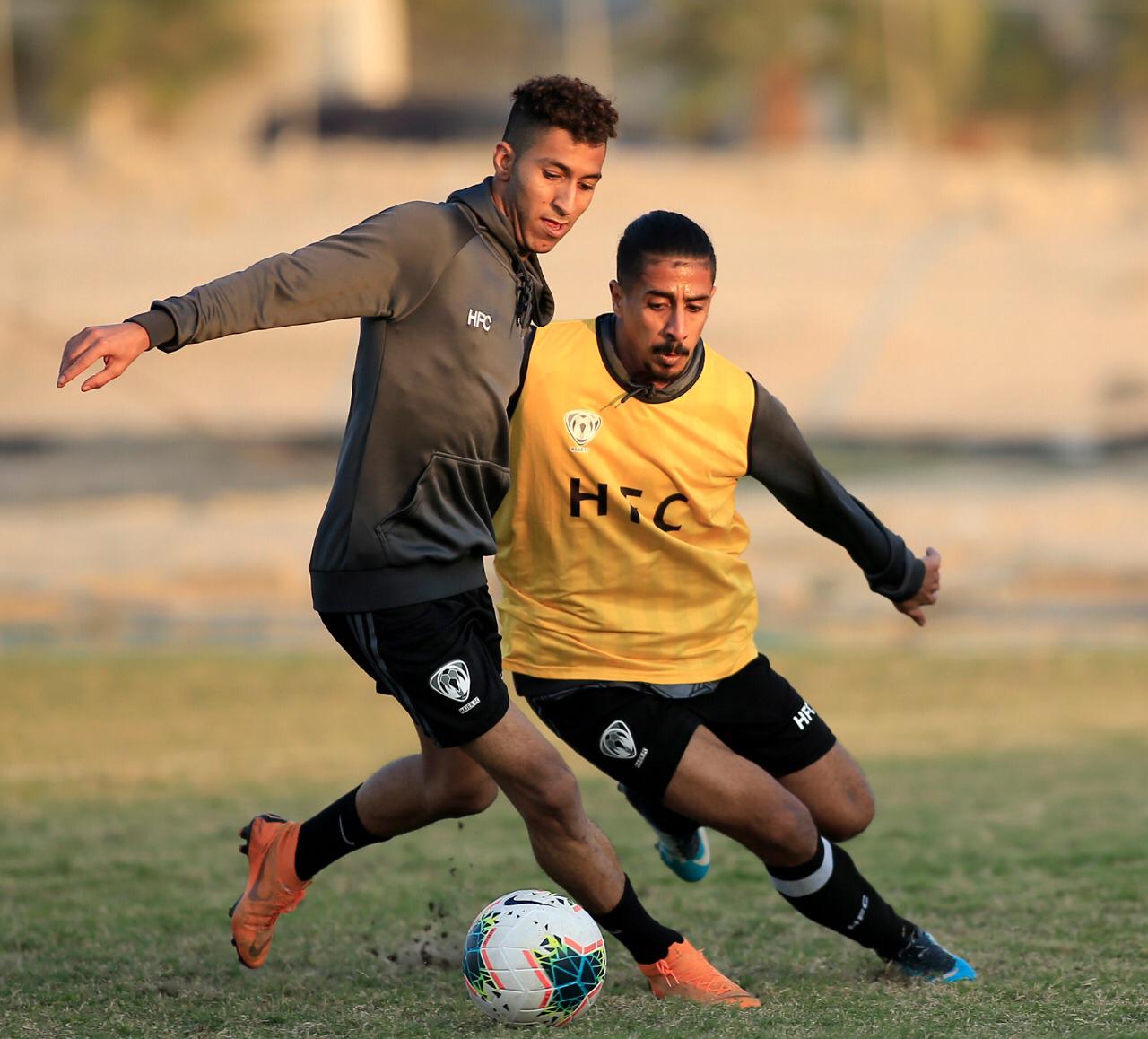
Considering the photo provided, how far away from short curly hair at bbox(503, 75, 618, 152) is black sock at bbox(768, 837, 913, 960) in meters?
1.99

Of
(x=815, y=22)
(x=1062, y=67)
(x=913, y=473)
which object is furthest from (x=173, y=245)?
(x=1062, y=67)

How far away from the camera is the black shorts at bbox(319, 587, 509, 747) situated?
15.1 feet

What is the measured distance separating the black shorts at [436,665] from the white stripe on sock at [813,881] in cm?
98

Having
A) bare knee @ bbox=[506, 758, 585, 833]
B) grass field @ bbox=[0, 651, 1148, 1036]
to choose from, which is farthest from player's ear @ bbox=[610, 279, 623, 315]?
grass field @ bbox=[0, 651, 1148, 1036]

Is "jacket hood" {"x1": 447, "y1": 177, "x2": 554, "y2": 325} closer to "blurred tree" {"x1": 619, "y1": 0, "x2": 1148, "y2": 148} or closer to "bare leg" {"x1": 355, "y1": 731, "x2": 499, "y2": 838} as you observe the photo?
"bare leg" {"x1": 355, "y1": 731, "x2": 499, "y2": 838}

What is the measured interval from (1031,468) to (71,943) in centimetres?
1701

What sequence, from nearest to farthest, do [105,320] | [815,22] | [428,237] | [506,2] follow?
1. [428,237]
2. [105,320]
3. [815,22]
4. [506,2]

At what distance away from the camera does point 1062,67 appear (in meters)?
51.8

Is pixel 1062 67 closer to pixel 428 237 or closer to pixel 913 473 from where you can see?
pixel 913 473

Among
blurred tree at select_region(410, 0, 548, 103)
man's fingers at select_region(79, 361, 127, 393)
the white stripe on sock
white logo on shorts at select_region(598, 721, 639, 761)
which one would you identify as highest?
blurred tree at select_region(410, 0, 548, 103)

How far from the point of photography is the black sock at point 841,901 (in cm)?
496

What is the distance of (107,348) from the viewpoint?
4055 mm

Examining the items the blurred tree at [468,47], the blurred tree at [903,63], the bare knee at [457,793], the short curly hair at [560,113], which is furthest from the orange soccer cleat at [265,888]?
the blurred tree at [468,47]

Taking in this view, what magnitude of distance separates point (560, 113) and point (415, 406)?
2.75ft
